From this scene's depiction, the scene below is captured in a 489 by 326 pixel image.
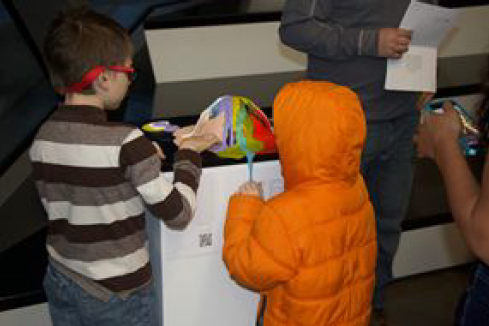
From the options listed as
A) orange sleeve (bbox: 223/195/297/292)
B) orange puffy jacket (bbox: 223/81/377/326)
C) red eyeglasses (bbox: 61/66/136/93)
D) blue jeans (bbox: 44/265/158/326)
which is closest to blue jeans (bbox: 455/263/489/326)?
orange puffy jacket (bbox: 223/81/377/326)

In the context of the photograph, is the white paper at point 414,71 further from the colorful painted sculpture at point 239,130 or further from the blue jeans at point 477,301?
the blue jeans at point 477,301

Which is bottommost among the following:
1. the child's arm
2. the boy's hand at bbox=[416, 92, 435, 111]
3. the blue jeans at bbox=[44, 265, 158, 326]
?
the blue jeans at bbox=[44, 265, 158, 326]

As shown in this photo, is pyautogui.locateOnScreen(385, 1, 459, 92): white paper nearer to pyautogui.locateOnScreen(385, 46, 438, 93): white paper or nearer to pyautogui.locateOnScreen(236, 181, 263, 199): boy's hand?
pyautogui.locateOnScreen(385, 46, 438, 93): white paper

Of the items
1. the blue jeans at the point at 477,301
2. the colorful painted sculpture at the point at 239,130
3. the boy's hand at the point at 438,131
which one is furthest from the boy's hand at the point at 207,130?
the blue jeans at the point at 477,301

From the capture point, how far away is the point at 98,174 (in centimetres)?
95

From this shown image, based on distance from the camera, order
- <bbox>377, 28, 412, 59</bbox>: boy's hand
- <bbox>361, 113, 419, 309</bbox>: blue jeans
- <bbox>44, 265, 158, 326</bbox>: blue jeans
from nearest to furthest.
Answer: <bbox>44, 265, 158, 326</bbox>: blue jeans → <bbox>377, 28, 412, 59</bbox>: boy's hand → <bbox>361, 113, 419, 309</bbox>: blue jeans

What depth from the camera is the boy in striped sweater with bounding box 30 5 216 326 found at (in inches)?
36.7

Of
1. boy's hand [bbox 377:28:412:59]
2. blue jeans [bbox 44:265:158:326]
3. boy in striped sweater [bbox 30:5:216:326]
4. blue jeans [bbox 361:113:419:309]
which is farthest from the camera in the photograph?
blue jeans [bbox 361:113:419:309]

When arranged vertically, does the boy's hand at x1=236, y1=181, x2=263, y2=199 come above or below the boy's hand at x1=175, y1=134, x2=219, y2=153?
below

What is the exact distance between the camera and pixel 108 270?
3.41 ft

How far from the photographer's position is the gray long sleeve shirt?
1.28 meters

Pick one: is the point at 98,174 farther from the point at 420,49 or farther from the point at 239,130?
the point at 420,49

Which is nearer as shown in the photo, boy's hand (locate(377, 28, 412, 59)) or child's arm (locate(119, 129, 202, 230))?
child's arm (locate(119, 129, 202, 230))

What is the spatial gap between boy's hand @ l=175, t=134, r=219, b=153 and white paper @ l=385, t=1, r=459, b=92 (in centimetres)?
49
